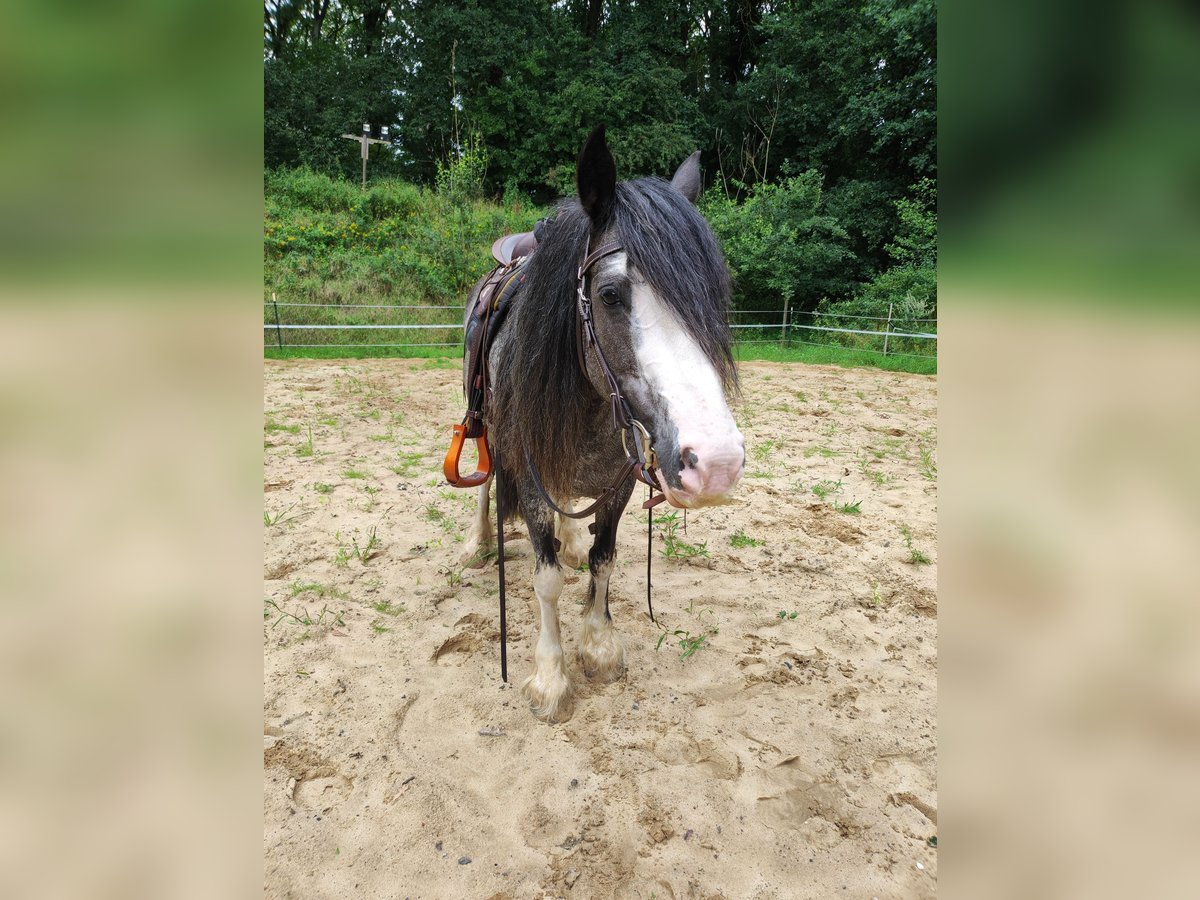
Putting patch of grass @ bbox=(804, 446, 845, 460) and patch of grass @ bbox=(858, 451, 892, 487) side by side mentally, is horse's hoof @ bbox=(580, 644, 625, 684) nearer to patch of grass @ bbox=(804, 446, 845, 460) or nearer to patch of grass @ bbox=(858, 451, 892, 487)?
patch of grass @ bbox=(858, 451, 892, 487)

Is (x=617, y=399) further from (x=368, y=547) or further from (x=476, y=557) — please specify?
(x=368, y=547)

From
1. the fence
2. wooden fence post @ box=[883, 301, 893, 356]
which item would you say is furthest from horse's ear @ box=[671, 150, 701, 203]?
wooden fence post @ box=[883, 301, 893, 356]

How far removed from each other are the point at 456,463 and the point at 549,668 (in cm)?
106

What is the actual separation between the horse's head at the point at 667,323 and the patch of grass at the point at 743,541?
221 cm

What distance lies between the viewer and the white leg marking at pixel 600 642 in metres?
2.61

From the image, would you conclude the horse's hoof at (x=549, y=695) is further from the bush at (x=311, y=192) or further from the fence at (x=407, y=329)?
the bush at (x=311, y=192)

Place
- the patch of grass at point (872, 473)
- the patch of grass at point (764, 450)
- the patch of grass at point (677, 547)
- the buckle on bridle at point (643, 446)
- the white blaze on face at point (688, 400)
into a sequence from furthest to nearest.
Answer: the patch of grass at point (764, 450)
the patch of grass at point (872, 473)
the patch of grass at point (677, 547)
the buckle on bridle at point (643, 446)
the white blaze on face at point (688, 400)

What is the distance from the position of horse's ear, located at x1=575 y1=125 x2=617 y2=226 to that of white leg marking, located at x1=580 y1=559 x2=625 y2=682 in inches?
63.1

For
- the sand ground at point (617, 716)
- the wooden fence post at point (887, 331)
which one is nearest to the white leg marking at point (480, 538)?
the sand ground at point (617, 716)
